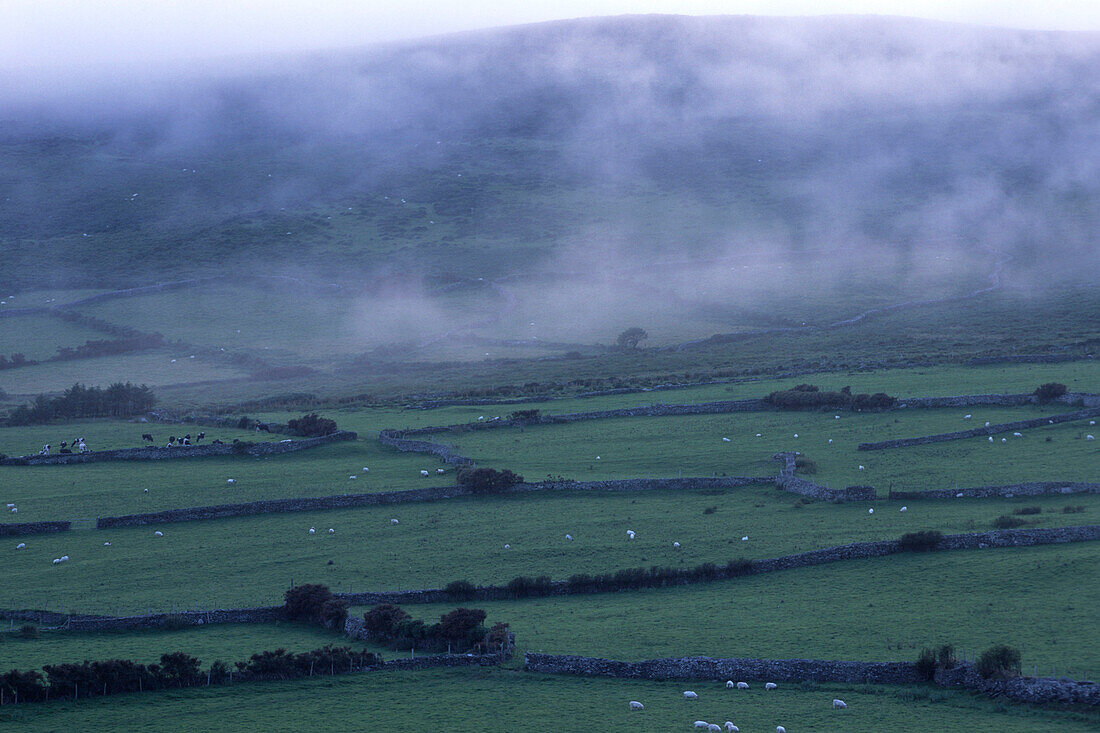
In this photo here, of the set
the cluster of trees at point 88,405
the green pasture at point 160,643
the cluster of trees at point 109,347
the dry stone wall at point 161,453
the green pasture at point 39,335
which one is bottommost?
the green pasture at point 160,643

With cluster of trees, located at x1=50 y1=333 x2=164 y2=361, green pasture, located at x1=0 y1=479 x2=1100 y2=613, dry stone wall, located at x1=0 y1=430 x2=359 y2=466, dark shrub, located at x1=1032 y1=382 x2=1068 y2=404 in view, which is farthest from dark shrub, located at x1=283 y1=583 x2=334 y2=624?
cluster of trees, located at x1=50 y1=333 x2=164 y2=361

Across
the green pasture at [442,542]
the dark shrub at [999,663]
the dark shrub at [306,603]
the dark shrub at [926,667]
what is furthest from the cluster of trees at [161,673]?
the dark shrub at [999,663]

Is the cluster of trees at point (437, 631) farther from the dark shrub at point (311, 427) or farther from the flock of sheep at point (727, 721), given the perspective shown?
the dark shrub at point (311, 427)

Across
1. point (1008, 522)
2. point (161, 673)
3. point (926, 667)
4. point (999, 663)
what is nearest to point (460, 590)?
point (161, 673)

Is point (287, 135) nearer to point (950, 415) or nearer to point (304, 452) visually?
point (304, 452)

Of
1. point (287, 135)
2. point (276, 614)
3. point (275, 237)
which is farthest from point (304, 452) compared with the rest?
point (287, 135)

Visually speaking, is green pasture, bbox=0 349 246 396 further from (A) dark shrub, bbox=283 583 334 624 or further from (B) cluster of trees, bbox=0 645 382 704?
(B) cluster of trees, bbox=0 645 382 704
